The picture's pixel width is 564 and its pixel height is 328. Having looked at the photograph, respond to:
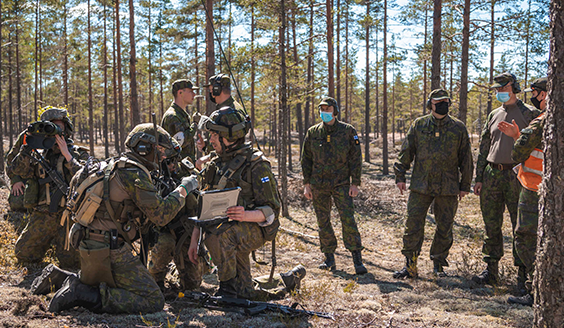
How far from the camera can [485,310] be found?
4328 mm

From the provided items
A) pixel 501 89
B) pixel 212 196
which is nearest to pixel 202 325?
pixel 212 196

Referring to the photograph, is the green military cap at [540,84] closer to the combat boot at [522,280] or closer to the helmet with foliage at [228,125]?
the combat boot at [522,280]

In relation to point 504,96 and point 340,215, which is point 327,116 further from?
point 504,96

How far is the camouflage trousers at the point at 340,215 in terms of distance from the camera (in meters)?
6.32

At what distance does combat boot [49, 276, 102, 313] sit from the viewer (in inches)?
150

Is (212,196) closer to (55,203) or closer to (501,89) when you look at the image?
(55,203)

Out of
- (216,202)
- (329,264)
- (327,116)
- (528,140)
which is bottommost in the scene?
(329,264)

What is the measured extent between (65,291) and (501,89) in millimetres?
5975

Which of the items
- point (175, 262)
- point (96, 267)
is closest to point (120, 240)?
point (96, 267)

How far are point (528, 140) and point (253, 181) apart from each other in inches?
126

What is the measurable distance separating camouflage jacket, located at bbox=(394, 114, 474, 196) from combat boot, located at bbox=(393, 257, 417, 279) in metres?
1.08

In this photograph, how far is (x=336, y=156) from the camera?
6422 mm

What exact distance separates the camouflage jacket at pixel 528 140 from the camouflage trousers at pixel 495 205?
0.84 meters

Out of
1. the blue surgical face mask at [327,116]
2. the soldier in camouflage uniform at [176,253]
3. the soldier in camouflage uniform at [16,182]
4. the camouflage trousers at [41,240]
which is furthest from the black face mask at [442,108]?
the soldier in camouflage uniform at [16,182]
